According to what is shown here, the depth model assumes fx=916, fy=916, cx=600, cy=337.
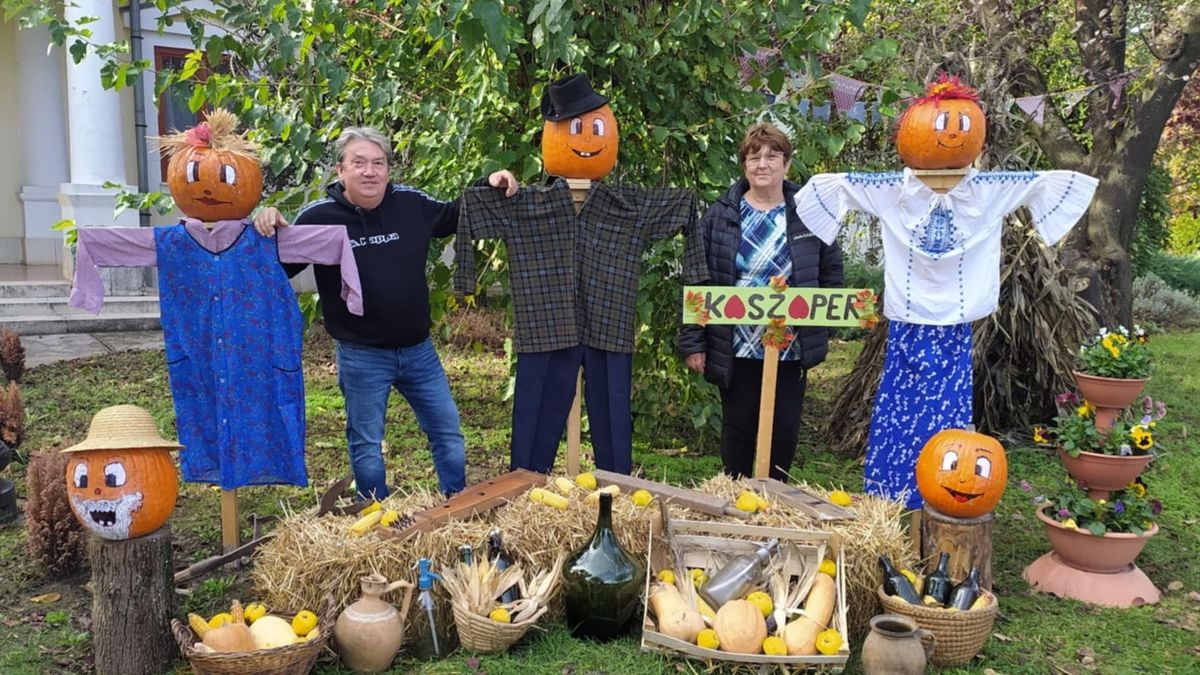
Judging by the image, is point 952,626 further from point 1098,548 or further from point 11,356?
point 11,356

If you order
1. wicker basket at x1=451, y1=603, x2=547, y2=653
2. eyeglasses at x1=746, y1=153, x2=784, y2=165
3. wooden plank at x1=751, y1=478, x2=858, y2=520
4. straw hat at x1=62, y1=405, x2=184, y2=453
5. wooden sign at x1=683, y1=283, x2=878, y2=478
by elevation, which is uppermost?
eyeglasses at x1=746, y1=153, x2=784, y2=165

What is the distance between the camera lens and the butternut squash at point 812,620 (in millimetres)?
2875

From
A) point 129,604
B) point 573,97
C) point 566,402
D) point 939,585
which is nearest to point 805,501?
point 939,585

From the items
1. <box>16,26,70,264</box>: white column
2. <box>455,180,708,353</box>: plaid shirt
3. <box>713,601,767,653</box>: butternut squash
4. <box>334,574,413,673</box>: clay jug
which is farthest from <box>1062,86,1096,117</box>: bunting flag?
<box>16,26,70,264</box>: white column

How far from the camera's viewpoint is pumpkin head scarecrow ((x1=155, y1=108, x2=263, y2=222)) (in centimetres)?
338

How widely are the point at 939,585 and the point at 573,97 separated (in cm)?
230

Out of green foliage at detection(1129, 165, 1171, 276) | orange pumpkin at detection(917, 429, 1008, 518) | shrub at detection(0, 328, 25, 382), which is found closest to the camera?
orange pumpkin at detection(917, 429, 1008, 518)

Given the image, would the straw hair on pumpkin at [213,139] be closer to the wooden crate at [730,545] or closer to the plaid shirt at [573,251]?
the plaid shirt at [573,251]

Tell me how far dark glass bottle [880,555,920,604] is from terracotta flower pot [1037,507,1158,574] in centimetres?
95

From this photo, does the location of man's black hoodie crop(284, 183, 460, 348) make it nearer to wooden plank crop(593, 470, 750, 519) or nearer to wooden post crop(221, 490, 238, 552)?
wooden post crop(221, 490, 238, 552)

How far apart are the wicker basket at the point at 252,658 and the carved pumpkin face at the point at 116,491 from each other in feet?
1.11

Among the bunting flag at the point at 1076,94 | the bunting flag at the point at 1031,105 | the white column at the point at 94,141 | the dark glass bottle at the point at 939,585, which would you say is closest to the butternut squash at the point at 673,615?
the dark glass bottle at the point at 939,585

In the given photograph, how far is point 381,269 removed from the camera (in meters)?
3.64

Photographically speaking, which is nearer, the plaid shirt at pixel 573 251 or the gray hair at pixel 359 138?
the gray hair at pixel 359 138
